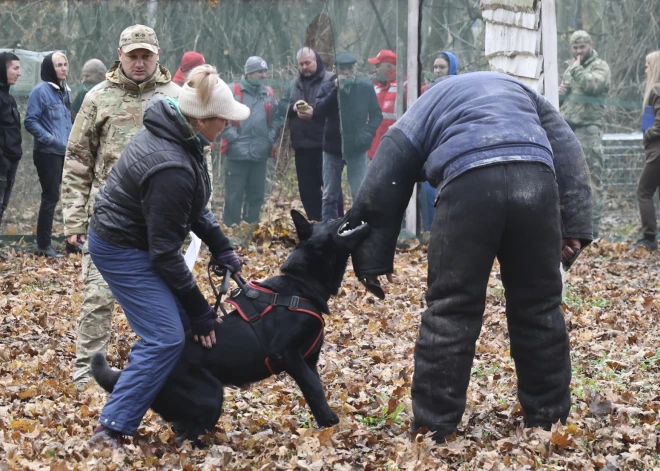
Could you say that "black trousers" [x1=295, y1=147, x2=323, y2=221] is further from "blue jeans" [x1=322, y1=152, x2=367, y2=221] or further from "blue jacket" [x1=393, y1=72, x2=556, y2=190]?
"blue jacket" [x1=393, y1=72, x2=556, y2=190]

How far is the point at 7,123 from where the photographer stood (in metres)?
11.0

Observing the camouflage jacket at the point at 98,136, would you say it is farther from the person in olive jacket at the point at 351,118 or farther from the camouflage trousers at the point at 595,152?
the camouflage trousers at the point at 595,152

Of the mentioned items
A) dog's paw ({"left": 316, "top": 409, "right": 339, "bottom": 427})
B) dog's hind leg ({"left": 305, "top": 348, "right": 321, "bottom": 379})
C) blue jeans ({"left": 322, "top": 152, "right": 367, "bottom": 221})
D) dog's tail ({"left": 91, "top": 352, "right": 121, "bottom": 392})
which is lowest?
blue jeans ({"left": 322, "top": 152, "right": 367, "bottom": 221})

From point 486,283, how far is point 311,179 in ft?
25.1

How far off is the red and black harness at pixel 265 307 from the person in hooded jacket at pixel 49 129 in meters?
7.16

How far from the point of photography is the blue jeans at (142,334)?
4.57 meters

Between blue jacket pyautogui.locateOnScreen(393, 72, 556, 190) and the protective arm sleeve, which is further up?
blue jacket pyautogui.locateOnScreen(393, 72, 556, 190)

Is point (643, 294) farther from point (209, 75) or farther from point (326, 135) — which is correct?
point (209, 75)

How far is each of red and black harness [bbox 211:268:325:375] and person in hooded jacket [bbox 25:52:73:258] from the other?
716 centimetres

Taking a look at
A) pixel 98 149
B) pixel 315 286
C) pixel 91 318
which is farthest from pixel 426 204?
pixel 315 286

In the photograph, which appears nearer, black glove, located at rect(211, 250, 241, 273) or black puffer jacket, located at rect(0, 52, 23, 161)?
black glove, located at rect(211, 250, 241, 273)

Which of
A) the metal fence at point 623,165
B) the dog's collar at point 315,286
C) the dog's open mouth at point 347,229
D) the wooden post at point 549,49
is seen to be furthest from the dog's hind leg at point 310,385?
the metal fence at point 623,165

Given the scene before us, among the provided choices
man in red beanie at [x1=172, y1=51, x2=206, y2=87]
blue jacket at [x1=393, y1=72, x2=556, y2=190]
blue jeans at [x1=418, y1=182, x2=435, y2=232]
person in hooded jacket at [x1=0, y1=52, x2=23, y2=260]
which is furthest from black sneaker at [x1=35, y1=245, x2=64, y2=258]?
blue jacket at [x1=393, y1=72, x2=556, y2=190]

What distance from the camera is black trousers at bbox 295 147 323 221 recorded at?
1208 cm
